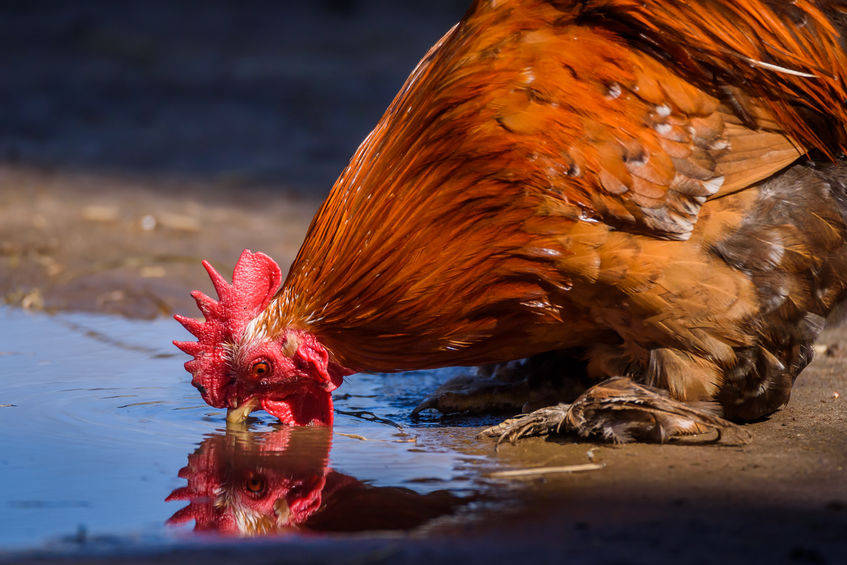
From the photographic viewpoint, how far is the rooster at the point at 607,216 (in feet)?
12.6

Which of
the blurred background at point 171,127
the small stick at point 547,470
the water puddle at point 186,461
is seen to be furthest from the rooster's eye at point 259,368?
the blurred background at point 171,127

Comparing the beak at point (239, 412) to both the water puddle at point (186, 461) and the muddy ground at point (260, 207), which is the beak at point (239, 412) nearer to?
the water puddle at point (186, 461)

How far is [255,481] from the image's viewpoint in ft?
11.8

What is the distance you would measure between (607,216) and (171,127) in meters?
7.67

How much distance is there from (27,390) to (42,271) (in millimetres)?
2290

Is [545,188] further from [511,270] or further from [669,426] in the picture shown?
[669,426]

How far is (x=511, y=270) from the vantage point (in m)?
3.93

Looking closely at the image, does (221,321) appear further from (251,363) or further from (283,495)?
(283,495)

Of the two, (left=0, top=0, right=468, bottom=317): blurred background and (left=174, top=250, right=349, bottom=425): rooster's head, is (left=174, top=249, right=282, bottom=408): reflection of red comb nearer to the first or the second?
(left=174, top=250, right=349, bottom=425): rooster's head

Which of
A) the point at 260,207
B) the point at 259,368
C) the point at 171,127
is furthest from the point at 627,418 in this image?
the point at 171,127

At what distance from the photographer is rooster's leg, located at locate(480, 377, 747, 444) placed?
154 inches

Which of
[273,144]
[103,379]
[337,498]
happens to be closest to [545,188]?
[337,498]

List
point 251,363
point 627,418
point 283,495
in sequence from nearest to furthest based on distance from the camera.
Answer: point 283,495, point 627,418, point 251,363

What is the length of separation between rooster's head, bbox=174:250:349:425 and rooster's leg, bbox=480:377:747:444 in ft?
2.70
